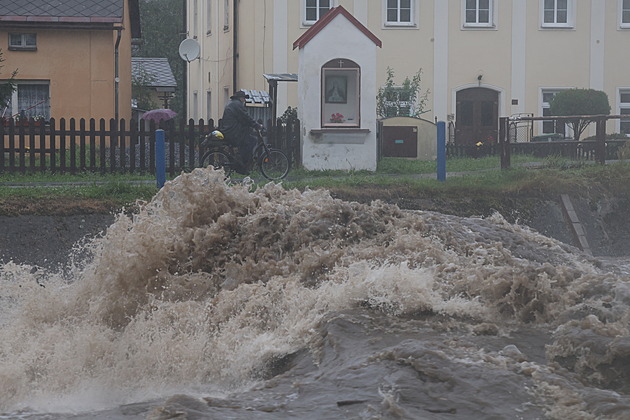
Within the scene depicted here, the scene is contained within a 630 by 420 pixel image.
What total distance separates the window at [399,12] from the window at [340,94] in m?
11.3

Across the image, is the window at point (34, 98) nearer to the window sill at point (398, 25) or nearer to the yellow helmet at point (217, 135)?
the yellow helmet at point (217, 135)

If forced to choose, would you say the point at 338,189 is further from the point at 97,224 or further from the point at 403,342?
the point at 403,342

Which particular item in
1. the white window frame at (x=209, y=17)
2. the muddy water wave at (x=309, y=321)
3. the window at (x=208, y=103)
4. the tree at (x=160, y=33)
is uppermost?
the tree at (x=160, y=33)

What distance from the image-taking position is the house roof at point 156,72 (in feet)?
150

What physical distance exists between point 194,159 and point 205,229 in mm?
8881

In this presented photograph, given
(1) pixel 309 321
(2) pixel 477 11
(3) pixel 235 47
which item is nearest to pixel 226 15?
(3) pixel 235 47

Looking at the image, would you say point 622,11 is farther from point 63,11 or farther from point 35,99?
point 35,99

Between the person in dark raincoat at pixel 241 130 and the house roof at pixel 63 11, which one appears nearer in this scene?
the person in dark raincoat at pixel 241 130

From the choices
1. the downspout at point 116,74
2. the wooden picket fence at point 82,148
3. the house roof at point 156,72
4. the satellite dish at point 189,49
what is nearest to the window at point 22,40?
the downspout at point 116,74

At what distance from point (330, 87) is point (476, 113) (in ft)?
40.9

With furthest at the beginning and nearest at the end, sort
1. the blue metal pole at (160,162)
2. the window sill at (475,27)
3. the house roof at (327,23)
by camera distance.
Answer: the window sill at (475,27) → the house roof at (327,23) → the blue metal pole at (160,162)

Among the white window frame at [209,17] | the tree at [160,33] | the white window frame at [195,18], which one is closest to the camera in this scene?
the white window frame at [209,17]

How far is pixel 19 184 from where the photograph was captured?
712 inches

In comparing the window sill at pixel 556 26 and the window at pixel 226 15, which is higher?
Answer: the window at pixel 226 15
